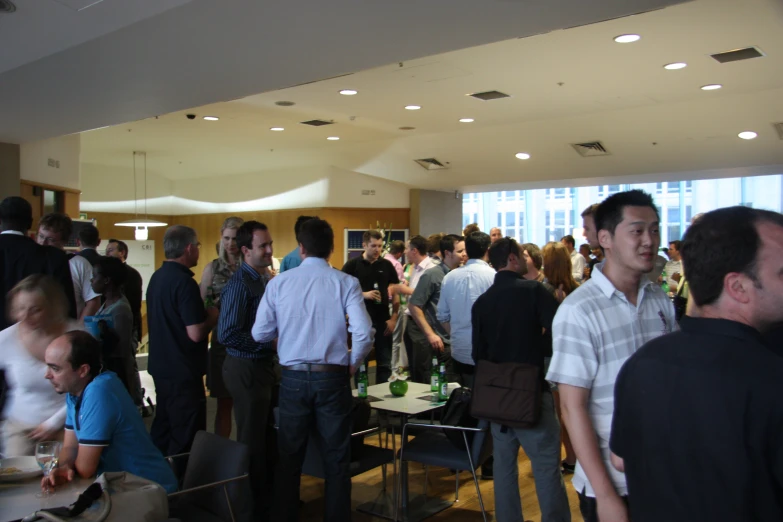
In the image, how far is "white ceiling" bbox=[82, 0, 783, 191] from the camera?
5434mm

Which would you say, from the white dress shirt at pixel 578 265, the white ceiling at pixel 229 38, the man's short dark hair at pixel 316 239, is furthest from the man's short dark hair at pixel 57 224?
the white dress shirt at pixel 578 265

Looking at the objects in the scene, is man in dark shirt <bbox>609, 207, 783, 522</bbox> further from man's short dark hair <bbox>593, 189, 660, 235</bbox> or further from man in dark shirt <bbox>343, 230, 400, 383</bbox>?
man in dark shirt <bbox>343, 230, 400, 383</bbox>

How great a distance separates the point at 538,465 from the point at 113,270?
295 cm

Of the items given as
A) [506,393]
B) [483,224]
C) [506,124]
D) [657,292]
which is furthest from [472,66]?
[483,224]

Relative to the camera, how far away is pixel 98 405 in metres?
2.57

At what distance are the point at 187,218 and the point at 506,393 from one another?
38.1 feet

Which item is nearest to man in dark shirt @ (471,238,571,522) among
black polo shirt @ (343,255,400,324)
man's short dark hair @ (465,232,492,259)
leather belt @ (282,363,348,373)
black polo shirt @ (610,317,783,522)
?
leather belt @ (282,363,348,373)

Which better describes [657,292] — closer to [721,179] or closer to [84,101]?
[84,101]

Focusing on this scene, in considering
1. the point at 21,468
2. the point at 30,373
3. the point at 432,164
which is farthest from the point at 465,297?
the point at 432,164

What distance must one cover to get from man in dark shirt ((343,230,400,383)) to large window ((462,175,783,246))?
302 centimetres

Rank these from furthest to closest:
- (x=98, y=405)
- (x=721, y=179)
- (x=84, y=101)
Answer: (x=721, y=179) → (x=84, y=101) → (x=98, y=405)

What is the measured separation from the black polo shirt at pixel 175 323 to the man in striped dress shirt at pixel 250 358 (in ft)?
0.58

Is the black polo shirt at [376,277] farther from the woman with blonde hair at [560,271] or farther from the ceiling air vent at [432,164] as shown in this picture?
the ceiling air vent at [432,164]

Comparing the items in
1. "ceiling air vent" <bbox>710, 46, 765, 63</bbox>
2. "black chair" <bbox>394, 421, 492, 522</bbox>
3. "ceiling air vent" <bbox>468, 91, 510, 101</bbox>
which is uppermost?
"ceiling air vent" <bbox>468, 91, 510, 101</bbox>
